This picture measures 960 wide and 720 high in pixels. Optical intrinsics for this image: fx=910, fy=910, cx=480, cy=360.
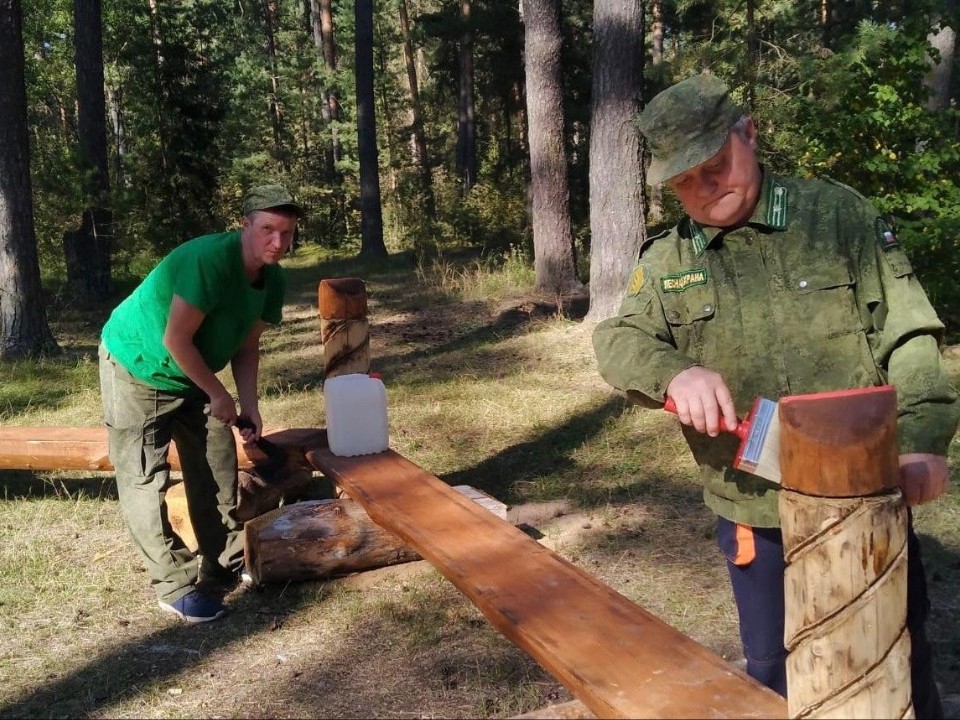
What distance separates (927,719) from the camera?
91.4 inches

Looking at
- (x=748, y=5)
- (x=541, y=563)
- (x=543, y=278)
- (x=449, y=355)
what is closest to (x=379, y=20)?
(x=748, y=5)

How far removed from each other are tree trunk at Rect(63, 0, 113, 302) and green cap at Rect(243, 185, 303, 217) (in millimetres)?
10898

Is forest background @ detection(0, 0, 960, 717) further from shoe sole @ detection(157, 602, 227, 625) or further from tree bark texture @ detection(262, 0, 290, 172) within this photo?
tree bark texture @ detection(262, 0, 290, 172)

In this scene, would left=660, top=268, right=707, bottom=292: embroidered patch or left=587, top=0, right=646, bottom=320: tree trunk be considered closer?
left=660, top=268, right=707, bottom=292: embroidered patch

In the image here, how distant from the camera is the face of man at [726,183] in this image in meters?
2.14

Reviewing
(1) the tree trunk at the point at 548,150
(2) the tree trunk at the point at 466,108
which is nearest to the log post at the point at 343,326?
(1) the tree trunk at the point at 548,150

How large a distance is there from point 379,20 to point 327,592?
115ft

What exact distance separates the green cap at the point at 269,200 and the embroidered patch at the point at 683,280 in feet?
6.60

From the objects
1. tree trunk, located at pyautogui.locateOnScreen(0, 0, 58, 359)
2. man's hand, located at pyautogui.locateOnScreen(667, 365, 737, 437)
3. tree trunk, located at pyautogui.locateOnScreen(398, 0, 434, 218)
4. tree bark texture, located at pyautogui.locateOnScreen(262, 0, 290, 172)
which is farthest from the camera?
tree bark texture, located at pyautogui.locateOnScreen(262, 0, 290, 172)

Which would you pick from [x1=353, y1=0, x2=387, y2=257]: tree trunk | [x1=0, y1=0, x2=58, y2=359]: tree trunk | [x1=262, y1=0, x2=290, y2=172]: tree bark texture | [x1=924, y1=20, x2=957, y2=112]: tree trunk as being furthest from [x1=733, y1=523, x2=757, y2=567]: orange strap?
[x1=262, y1=0, x2=290, y2=172]: tree bark texture

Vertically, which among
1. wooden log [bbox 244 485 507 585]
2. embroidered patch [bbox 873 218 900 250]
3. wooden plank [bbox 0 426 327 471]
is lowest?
wooden log [bbox 244 485 507 585]

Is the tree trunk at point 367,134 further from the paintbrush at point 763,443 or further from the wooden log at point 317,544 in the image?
the paintbrush at point 763,443

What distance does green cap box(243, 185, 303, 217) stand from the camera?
12.8ft

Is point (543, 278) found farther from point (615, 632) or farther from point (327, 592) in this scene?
point (615, 632)
